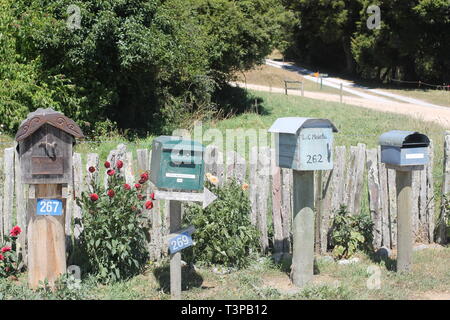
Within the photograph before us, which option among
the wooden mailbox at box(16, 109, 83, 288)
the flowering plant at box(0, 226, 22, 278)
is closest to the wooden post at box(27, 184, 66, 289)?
the wooden mailbox at box(16, 109, 83, 288)

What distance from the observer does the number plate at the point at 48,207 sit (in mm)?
5461

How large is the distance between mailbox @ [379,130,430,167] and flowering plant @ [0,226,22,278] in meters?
3.95

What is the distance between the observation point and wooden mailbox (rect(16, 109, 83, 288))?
5434 mm

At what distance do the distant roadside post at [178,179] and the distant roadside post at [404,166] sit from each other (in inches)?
84.4

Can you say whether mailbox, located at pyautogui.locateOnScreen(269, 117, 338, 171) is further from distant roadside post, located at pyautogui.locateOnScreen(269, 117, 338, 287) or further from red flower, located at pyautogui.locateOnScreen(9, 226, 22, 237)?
red flower, located at pyautogui.locateOnScreen(9, 226, 22, 237)

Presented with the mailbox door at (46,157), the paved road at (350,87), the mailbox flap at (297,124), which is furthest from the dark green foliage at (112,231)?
the paved road at (350,87)

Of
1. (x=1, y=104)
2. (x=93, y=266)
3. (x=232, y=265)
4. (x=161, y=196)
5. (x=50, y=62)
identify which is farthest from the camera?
(x=50, y=62)

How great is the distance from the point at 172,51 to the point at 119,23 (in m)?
1.74

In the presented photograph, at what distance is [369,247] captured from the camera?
7027 mm

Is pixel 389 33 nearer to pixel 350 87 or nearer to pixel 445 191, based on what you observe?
pixel 350 87

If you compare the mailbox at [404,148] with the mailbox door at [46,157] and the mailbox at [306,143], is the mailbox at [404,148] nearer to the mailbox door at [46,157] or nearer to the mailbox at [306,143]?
the mailbox at [306,143]

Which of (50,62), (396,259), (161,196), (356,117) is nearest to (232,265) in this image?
(161,196)

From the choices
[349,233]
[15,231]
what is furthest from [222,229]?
[15,231]

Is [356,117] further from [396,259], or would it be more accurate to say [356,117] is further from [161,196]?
[161,196]
